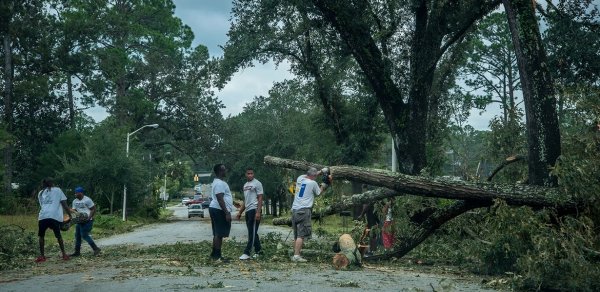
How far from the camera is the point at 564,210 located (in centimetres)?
1134

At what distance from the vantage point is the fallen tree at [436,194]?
38.4ft

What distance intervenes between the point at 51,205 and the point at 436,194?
7457mm

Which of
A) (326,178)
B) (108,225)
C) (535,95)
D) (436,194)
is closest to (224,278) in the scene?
(326,178)

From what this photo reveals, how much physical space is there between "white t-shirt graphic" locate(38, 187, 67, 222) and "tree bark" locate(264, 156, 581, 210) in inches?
219

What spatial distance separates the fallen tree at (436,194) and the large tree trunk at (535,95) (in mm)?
1032

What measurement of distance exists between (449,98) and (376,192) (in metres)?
13.6

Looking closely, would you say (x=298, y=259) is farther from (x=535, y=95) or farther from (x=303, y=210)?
(x=535, y=95)

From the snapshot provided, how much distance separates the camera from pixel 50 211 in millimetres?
14578

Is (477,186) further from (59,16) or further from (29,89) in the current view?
(29,89)

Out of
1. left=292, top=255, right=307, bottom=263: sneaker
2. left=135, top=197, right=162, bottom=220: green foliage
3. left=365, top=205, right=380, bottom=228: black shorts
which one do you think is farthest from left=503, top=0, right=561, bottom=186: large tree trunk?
left=135, top=197, right=162, bottom=220: green foliage

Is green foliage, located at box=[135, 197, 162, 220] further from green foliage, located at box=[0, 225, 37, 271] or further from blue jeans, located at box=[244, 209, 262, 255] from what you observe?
blue jeans, located at box=[244, 209, 262, 255]

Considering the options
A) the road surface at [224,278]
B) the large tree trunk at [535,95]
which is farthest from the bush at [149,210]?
the large tree trunk at [535,95]

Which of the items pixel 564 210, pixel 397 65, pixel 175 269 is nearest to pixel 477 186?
pixel 564 210

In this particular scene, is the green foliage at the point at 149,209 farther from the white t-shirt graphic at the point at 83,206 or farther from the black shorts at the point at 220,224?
the black shorts at the point at 220,224
